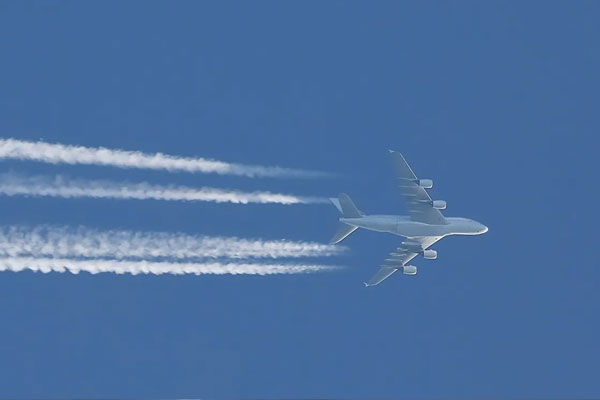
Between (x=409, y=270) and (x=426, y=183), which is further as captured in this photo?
(x=409, y=270)

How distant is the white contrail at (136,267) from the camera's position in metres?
53.7

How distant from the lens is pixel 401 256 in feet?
232

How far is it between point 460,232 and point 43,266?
2446cm

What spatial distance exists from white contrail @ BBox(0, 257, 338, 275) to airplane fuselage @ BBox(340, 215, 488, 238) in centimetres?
481

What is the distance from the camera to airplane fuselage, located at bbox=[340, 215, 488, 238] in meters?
66.6

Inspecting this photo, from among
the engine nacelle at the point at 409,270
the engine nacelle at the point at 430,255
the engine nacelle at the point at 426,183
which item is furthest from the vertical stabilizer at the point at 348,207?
the engine nacelle at the point at 409,270

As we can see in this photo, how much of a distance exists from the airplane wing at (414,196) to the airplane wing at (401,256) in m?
2.35

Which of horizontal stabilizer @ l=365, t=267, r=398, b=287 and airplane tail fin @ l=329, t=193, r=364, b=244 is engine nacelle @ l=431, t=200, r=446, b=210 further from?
horizontal stabilizer @ l=365, t=267, r=398, b=287

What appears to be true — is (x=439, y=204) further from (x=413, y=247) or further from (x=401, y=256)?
(x=401, y=256)

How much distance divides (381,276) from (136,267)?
57.1ft

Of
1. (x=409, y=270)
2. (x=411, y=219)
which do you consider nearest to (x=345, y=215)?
(x=411, y=219)

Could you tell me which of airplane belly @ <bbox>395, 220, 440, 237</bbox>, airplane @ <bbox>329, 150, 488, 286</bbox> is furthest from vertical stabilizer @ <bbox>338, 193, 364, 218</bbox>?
airplane belly @ <bbox>395, 220, 440, 237</bbox>

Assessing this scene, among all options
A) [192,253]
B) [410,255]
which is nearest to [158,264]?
[192,253]

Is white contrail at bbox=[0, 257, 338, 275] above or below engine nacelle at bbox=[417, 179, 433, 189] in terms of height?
below
